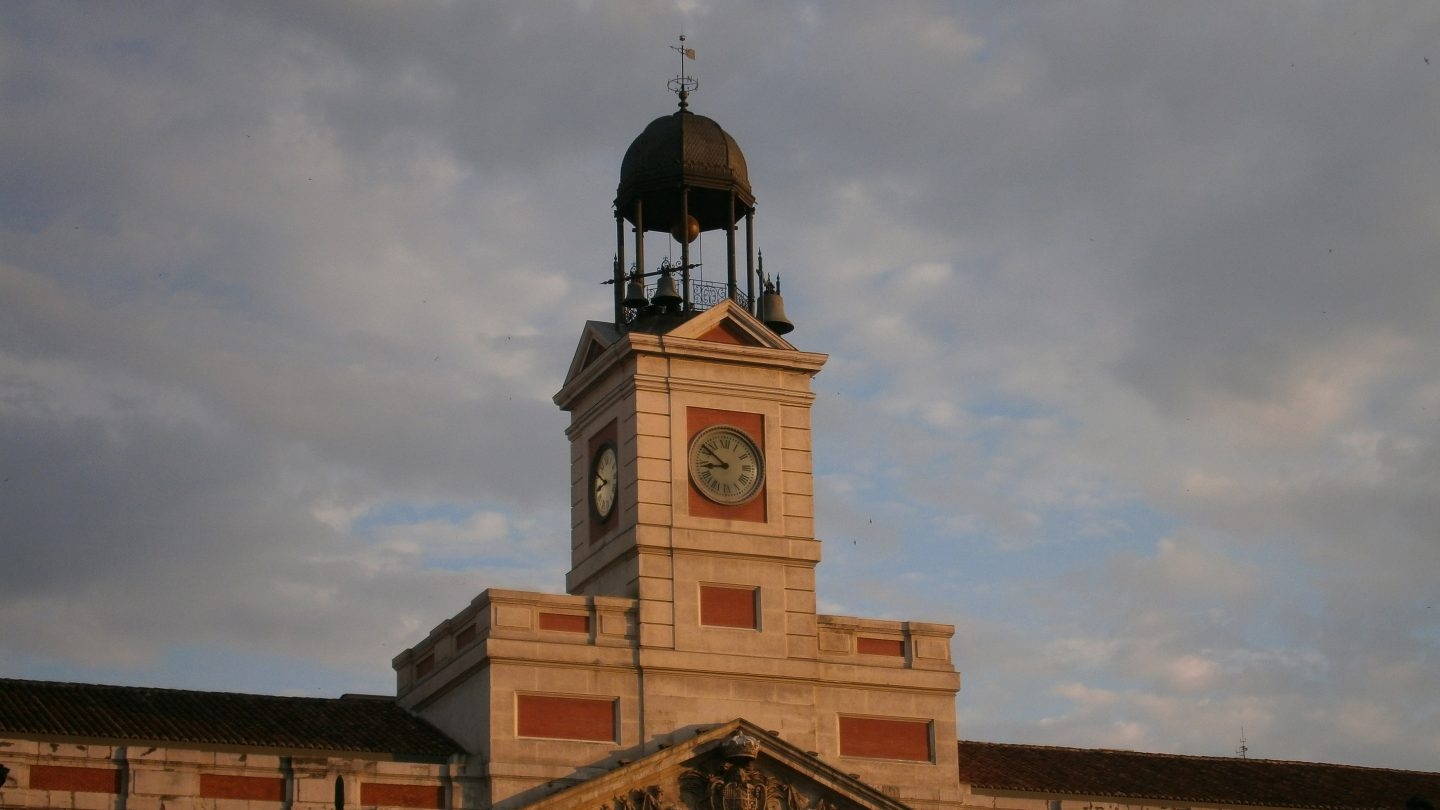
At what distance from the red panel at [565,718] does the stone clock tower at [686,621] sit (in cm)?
4

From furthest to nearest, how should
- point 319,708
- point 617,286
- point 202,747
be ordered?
point 617,286 → point 319,708 → point 202,747

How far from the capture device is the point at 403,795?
50.9 metres

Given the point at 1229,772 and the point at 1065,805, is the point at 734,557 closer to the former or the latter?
the point at 1065,805

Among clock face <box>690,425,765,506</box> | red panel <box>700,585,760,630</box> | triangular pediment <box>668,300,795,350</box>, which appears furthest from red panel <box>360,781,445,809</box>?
triangular pediment <box>668,300,795,350</box>

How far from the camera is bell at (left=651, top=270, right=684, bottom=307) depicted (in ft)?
190

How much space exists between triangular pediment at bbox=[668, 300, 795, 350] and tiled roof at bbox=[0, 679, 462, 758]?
10422 millimetres

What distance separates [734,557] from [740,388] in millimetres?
3938

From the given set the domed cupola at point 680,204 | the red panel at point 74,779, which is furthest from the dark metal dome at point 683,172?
the red panel at point 74,779

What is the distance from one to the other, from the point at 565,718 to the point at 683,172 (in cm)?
1359

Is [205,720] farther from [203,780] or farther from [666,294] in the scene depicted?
[666,294]

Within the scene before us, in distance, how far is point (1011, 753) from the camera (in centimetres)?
5922

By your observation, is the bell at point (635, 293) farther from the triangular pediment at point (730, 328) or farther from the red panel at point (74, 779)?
the red panel at point (74, 779)

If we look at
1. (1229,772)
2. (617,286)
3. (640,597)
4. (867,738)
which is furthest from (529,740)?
(1229,772)

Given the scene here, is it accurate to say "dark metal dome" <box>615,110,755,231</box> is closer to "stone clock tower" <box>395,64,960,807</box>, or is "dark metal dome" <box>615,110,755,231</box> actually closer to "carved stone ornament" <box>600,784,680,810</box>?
"stone clock tower" <box>395,64,960,807</box>
